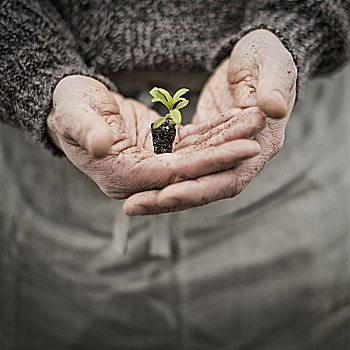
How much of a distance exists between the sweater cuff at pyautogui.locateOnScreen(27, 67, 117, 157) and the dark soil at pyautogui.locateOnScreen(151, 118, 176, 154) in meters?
0.24

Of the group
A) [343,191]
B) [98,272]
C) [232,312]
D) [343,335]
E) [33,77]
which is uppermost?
[33,77]

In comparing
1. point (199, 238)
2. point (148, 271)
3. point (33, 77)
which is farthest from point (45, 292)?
point (33, 77)

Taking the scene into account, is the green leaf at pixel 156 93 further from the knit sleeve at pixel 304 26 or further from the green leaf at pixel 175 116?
the knit sleeve at pixel 304 26

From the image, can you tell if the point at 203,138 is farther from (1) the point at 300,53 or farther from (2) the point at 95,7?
(2) the point at 95,7

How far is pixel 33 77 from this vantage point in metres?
1.01

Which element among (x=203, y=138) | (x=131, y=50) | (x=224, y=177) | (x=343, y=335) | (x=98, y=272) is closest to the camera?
(x=224, y=177)

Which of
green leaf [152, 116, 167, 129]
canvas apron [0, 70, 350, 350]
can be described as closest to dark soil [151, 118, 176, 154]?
green leaf [152, 116, 167, 129]

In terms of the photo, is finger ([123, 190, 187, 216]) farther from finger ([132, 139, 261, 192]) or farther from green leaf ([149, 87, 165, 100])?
green leaf ([149, 87, 165, 100])

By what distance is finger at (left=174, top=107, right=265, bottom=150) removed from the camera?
0.80 metres

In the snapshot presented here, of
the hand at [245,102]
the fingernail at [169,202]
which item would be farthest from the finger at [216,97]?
the fingernail at [169,202]

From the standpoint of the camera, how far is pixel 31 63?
1.02m

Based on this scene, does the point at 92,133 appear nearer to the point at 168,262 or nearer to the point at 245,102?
the point at 245,102

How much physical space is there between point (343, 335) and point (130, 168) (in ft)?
4.55

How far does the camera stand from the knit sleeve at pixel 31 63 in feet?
3.26
